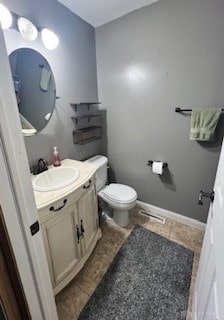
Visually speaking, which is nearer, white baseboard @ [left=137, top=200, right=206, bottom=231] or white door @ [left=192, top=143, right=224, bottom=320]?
white door @ [left=192, top=143, right=224, bottom=320]

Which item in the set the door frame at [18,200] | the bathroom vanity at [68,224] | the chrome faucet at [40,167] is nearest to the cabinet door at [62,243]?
the bathroom vanity at [68,224]

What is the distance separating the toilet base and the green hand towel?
3.74 feet

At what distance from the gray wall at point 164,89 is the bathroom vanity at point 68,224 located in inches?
34.3

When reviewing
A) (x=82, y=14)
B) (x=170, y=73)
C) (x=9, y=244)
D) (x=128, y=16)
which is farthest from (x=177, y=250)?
(x=82, y=14)

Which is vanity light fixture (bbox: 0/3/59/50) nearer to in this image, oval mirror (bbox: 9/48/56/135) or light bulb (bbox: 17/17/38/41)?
light bulb (bbox: 17/17/38/41)

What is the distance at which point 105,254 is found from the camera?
1631mm

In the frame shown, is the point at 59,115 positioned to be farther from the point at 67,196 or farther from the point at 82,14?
the point at 82,14

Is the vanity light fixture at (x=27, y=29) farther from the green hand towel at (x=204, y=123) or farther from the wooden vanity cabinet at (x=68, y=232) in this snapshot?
the green hand towel at (x=204, y=123)

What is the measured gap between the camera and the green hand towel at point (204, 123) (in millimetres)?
1485

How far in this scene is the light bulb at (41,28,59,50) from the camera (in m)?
1.40

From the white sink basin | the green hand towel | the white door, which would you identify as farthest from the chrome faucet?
the green hand towel

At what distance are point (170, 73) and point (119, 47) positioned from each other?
69cm

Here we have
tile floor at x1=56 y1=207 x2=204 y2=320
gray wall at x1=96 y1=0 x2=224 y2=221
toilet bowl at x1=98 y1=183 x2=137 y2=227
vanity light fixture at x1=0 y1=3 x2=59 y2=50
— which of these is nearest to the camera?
vanity light fixture at x1=0 y1=3 x2=59 y2=50

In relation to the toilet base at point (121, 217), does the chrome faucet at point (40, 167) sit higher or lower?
higher
